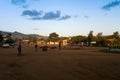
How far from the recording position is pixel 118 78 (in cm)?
1485

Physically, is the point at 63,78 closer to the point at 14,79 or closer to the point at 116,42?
the point at 14,79

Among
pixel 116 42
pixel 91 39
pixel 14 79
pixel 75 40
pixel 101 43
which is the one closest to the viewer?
pixel 14 79

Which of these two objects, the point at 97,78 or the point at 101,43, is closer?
the point at 97,78

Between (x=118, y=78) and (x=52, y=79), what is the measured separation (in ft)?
12.8

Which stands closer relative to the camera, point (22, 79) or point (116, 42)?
point (22, 79)

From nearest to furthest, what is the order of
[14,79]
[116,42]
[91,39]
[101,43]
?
[14,79] < [116,42] < [101,43] < [91,39]

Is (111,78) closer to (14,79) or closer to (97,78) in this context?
(97,78)

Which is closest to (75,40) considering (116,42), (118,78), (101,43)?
(101,43)

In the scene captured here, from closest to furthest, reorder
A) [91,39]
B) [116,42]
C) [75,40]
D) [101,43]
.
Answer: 1. [116,42]
2. [101,43]
3. [91,39]
4. [75,40]

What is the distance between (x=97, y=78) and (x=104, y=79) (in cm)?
49

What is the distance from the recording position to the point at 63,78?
14.7m

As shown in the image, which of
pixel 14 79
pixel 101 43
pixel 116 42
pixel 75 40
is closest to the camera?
pixel 14 79

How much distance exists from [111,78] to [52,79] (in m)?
3.50

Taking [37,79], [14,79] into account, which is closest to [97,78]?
[37,79]
